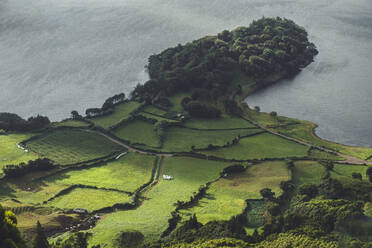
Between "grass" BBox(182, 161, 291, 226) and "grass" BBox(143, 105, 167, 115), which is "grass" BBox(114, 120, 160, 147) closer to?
"grass" BBox(143, 105, 167, 115)

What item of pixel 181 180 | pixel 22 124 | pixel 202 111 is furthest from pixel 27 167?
pixel 202 111

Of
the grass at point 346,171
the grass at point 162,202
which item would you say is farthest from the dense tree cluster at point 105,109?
the grass at point 346,171

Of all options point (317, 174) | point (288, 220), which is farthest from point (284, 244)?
point (317, 174)

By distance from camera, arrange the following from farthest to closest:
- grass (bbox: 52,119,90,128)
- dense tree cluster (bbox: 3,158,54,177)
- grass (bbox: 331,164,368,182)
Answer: grass (bbox: 52,119,90,128) → dense tree cluster (bbox: 3,158,54,177) → grass (bbox: 331,164,368,182)

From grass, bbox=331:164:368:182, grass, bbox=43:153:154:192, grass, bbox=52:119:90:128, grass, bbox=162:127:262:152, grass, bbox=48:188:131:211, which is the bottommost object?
grass, bbox=48:188:131:211

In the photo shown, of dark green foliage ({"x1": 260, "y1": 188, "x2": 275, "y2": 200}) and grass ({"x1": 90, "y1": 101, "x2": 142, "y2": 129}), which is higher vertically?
grass ({"x1": 90, "y1": 101, "x2": 142, "y2": 129})

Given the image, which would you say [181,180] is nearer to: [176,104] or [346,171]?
[346,171]

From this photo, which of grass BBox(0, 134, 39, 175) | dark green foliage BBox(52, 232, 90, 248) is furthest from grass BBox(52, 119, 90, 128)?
dark green foliage BBox(52, 232, 90, 248)
